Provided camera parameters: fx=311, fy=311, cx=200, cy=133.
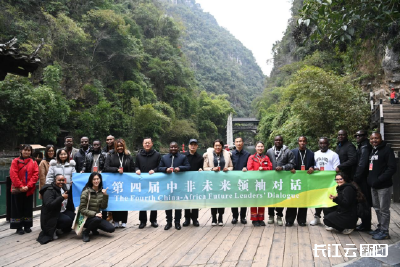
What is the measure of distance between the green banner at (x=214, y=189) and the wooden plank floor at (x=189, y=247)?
0.45m

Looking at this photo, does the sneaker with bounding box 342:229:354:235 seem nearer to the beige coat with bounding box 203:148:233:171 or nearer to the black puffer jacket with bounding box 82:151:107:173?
the beige coat with bounding box 203:148:233:171

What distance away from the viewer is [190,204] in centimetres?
564

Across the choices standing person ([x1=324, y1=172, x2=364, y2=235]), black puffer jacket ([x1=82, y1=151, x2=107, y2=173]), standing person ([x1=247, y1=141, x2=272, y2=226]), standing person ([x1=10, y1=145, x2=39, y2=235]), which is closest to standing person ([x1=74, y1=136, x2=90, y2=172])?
black puffer jacket ([x1=82, y1=151, x2=107, y2=173])

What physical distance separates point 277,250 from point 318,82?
12852mm

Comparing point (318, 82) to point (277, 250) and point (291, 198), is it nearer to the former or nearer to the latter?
point (291, 198)

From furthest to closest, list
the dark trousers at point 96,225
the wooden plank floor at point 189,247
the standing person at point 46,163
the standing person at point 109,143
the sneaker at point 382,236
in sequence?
the standing person at point 109,143
the standing person at point 46,163
the dark trousers at point 96,225
the sneaker at point 382,236
the wooden plank floor at point 189,247

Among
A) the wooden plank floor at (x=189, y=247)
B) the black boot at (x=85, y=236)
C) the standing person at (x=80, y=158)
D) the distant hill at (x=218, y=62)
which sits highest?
the distant hill at (x=218, y=62)

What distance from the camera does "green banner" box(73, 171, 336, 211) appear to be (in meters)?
5.58

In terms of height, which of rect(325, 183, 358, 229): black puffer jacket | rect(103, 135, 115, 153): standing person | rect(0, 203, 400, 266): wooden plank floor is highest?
rect(103, 135, 115, 153): standing person

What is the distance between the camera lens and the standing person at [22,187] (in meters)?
5.17

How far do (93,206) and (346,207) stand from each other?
4.03m

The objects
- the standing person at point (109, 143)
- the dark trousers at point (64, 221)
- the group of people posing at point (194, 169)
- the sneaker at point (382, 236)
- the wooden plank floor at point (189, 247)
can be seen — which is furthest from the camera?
the standing person at point (109, 143)

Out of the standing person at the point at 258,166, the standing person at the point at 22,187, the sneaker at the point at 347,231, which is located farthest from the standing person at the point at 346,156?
the standing person at the point at 22,187

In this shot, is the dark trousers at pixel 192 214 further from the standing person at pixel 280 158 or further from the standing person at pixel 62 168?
the standing person at pixel 62 168
